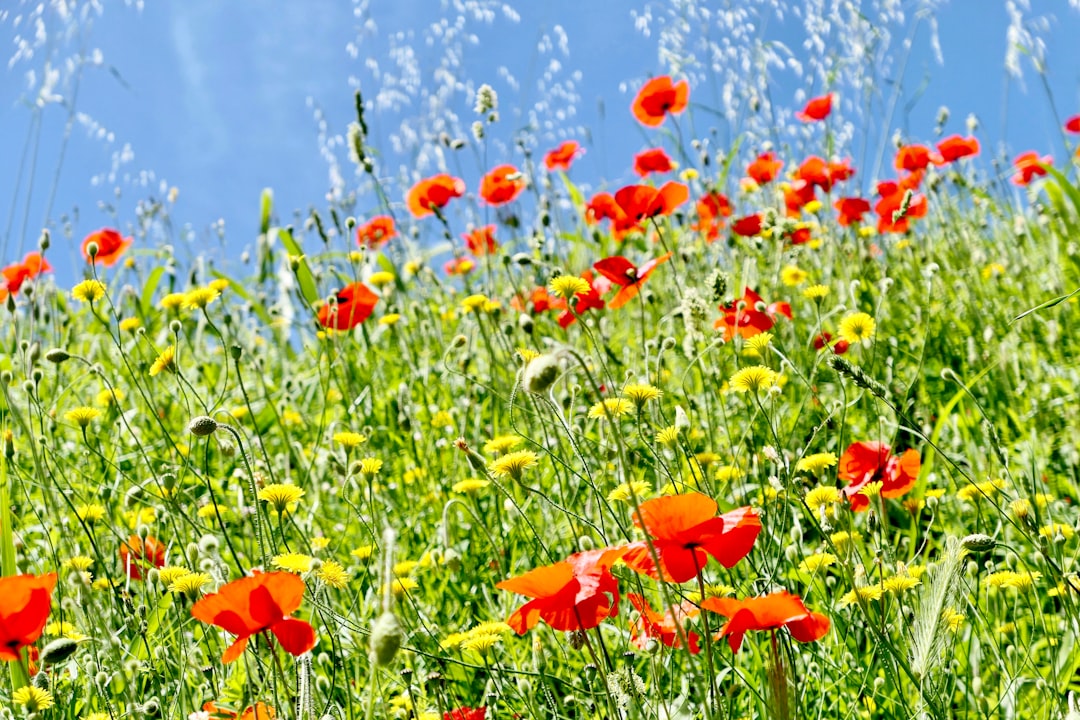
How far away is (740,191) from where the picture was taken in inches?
177

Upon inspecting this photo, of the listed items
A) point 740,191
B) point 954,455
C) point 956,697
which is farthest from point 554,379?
point 740,191

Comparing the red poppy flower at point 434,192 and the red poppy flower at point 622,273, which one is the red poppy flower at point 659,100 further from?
the red poppy flower at point 622,273

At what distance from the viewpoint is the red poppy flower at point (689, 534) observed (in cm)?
97

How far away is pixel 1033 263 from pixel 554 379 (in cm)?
353

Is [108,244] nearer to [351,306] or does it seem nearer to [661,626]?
[351,306]

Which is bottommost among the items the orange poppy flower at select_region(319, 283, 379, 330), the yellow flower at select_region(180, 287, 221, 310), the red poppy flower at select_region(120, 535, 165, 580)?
the red poppy flower at select_region(120, 535, 165, 580)

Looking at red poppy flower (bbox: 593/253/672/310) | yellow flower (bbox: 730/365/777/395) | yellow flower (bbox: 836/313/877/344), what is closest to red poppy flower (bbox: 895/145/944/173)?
red poppy flower (bbox: 593/253/672/310)

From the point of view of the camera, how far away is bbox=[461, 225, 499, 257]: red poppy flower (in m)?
3.30

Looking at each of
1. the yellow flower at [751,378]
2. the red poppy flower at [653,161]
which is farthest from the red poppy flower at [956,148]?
the yellow flower at [751,378]

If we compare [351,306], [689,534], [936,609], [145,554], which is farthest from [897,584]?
[351,306]

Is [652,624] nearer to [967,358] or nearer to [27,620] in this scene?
[27,620]

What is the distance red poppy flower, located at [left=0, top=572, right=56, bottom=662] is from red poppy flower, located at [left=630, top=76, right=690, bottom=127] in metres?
2.50

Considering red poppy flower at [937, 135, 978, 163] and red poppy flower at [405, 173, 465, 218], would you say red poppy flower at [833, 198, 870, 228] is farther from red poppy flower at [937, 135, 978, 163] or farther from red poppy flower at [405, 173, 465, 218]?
red poppy flower at [405, 173, 465, 218]

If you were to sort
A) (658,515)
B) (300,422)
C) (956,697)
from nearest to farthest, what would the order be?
(658,515)
(956,697)
(300,422)
